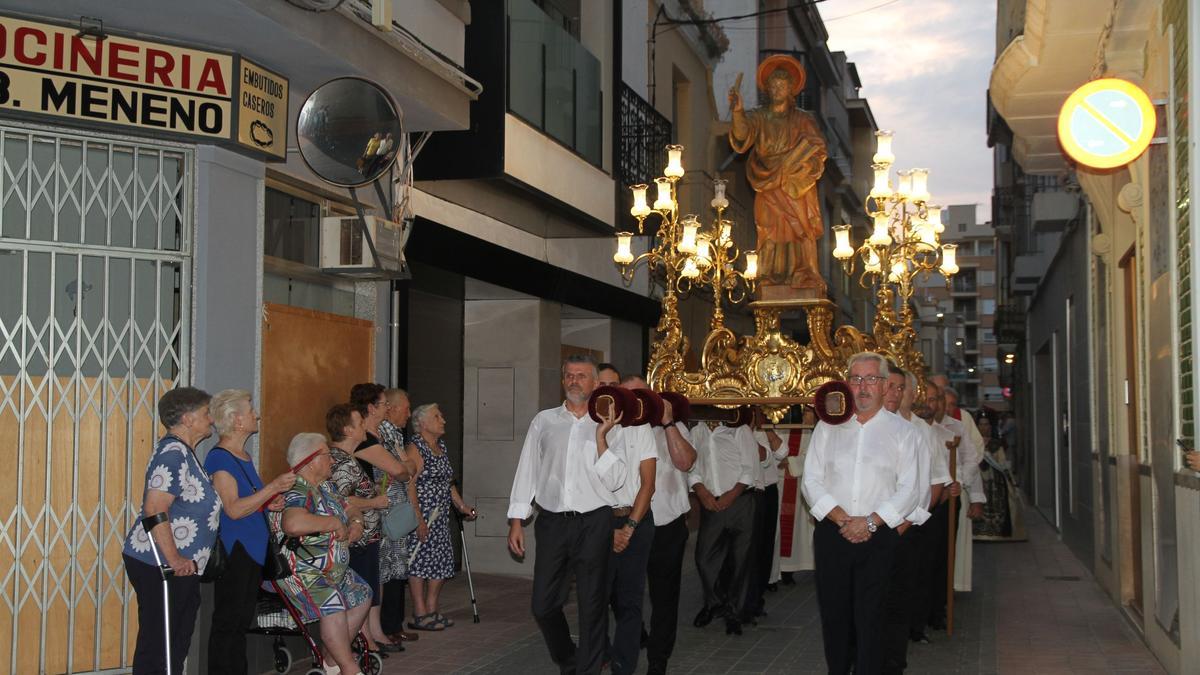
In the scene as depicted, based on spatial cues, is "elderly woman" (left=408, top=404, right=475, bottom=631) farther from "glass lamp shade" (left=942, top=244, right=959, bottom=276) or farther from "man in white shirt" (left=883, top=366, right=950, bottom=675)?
"glass lamp shade" (left=942, top=244, right=959, bottom=276)

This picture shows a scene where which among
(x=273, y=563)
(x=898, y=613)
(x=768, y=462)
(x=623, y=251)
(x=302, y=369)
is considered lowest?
(x=898, y=613)

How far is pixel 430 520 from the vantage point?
10453 millimetres

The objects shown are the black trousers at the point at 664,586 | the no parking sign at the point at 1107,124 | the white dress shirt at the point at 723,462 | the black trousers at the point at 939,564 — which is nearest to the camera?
the no parking sign at the point at 1107,124

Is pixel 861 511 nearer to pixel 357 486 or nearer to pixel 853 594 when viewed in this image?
pixel 853 594

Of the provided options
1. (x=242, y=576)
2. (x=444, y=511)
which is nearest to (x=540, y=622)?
(x=242, y=576)

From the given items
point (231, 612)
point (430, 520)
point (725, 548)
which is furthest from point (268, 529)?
point (725, 548)

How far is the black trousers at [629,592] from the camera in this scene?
8.36 metres

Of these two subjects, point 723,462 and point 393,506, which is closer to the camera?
point 393,506

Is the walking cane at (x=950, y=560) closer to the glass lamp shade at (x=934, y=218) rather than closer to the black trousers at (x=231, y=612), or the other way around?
the glass lamp shade at (x=934, y=218)

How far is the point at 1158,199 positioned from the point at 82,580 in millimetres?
7106

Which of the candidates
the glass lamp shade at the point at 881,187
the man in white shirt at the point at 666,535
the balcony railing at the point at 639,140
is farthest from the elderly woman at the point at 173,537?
the balcony railing at the point at 639,140

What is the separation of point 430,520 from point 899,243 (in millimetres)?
5412

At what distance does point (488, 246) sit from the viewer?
1328cm

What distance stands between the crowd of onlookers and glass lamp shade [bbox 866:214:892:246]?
486cm
